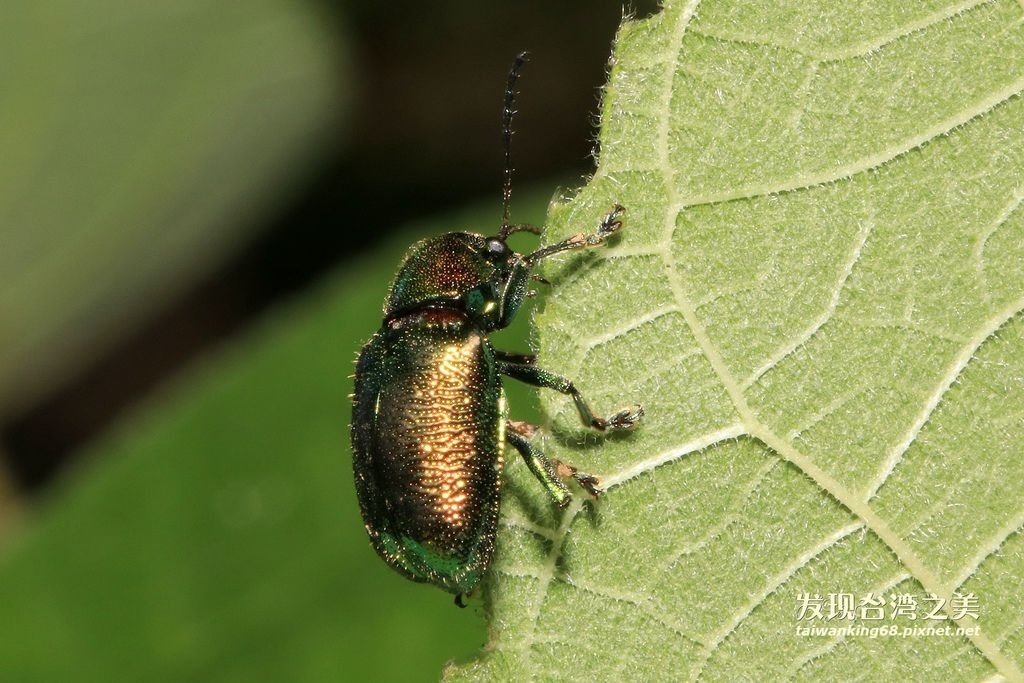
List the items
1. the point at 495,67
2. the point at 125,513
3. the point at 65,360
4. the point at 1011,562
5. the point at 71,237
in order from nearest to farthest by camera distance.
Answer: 1. the point at 1011,562
2. the point at 125,513
3. the point at 71,237
4. the point at 65,360
5. the point at 495,67

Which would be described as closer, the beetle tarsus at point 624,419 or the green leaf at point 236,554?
the beetle tarsus at point 624,419

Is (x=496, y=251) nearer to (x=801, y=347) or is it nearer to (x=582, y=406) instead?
(x=582, y=406)

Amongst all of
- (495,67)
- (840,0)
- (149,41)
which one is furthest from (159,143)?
(840,0)

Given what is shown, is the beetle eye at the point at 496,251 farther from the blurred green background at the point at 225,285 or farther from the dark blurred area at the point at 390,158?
the dark blurred area at the point at 390,158

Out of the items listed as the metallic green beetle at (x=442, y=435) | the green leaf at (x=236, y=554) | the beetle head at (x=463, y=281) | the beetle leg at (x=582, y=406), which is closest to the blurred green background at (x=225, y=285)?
the green leaf at (x=236, y=554)

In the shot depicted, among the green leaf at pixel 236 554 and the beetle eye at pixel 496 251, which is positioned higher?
the beetle eye at pixel 496 251

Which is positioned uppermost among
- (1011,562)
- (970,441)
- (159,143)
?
(159,143)

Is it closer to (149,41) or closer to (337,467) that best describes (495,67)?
(149,41)
